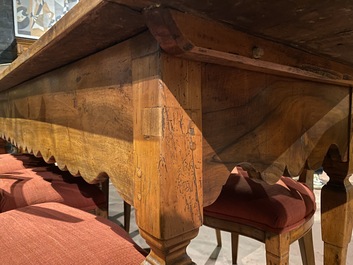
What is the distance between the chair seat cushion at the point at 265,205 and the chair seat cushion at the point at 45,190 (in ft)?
1.38

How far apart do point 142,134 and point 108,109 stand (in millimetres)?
141

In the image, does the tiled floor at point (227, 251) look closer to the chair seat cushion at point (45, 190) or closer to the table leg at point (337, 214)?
the table leg at point (337, 214)

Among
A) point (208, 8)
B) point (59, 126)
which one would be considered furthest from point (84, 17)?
→ point (59, 126)

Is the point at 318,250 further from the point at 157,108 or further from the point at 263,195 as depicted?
the point at 157,108

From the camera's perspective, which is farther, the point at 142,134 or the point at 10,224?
the point at 10,224

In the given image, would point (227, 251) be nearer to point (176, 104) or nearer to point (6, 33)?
point (176, 104)

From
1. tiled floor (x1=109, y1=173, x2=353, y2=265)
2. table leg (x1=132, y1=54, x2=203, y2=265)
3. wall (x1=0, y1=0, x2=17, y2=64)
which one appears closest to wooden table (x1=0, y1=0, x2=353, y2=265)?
table leg (x1=132, y1=54, x2=203, y2=265)

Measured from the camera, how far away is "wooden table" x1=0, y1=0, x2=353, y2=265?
364 mm

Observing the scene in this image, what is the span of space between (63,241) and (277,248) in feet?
1.99

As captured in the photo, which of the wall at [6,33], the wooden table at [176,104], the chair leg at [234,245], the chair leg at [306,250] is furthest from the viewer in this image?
the wall at [6,33]

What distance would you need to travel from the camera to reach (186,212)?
39 cm

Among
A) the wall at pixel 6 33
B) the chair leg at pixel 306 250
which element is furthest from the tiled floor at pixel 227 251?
the wall at pixel 6 33

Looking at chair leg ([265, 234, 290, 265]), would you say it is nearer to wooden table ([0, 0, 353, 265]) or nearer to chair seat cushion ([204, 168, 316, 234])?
chair seat cushion ([204, 168, 316, 234])

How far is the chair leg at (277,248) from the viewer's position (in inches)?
32.1
